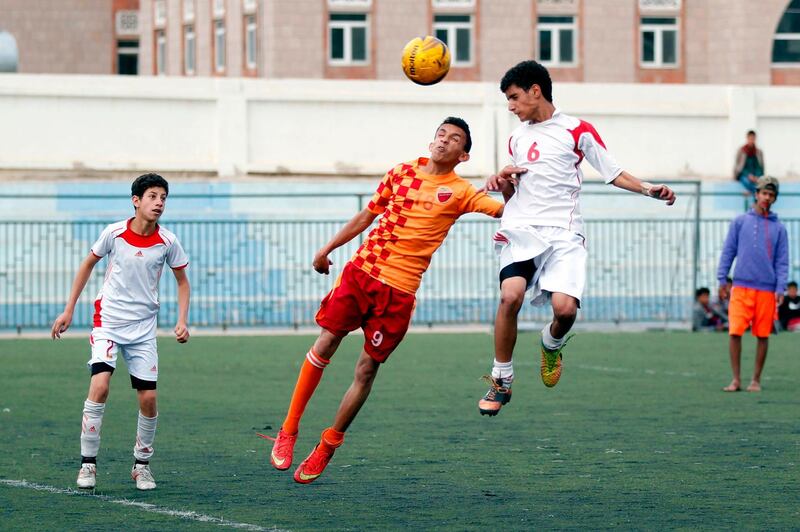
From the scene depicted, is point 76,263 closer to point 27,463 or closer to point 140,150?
point 140,150

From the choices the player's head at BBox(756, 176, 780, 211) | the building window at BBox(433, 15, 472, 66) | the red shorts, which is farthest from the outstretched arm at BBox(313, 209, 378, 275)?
the building window at BBox(433, 15, 472, 66)

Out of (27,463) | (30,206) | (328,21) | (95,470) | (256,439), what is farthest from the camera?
(328,21)

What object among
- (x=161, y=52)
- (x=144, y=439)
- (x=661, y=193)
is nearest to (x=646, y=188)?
(x=661, y=193)

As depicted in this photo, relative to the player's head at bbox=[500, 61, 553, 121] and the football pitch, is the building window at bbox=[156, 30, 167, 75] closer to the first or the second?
the football pitch

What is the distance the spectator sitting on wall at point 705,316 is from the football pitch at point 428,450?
5091 mm

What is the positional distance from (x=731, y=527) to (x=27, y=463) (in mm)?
4720

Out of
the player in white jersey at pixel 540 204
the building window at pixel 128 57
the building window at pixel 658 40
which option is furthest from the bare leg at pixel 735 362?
the building window at pixel 128 57

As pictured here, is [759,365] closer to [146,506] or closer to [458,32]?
[146,506]

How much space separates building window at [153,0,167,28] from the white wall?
31723 millimetres

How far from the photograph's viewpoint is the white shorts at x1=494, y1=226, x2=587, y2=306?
10141mm

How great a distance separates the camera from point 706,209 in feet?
99.6

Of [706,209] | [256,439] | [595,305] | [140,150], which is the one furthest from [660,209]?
[256,439]

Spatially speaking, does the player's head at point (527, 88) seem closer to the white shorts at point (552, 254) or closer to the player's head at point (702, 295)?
the white shorts at point (552, 254)

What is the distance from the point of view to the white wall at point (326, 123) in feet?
102
